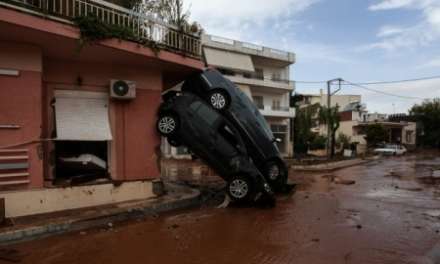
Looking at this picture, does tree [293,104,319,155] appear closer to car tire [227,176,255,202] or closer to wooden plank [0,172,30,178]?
car tire [227,176,255,202]

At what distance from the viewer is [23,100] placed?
751cm

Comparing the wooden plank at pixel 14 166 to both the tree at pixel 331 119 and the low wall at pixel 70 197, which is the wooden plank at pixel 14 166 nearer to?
the low wall at pixel 70 197

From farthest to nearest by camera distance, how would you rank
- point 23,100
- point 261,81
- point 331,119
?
1. point 261,81
2. point 331,119
3. point 23,100

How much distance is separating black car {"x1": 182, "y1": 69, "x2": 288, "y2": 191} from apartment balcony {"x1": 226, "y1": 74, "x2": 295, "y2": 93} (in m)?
22.2

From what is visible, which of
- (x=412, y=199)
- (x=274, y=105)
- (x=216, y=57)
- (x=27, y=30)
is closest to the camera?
(x=27, y=30)

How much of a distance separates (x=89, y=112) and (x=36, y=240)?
348 centimetres

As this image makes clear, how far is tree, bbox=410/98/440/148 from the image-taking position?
2098 inches

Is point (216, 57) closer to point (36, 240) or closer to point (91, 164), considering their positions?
point (91, 164)

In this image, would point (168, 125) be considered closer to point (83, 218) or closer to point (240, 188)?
point (240, 188)

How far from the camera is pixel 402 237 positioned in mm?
6844

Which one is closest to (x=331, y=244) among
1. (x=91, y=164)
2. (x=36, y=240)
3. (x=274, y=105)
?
(x=36, y=240)

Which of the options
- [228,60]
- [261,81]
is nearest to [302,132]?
[261,81]

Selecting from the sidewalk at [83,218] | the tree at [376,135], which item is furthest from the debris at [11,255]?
the tree at [376,135]

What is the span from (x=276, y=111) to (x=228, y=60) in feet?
23.5
